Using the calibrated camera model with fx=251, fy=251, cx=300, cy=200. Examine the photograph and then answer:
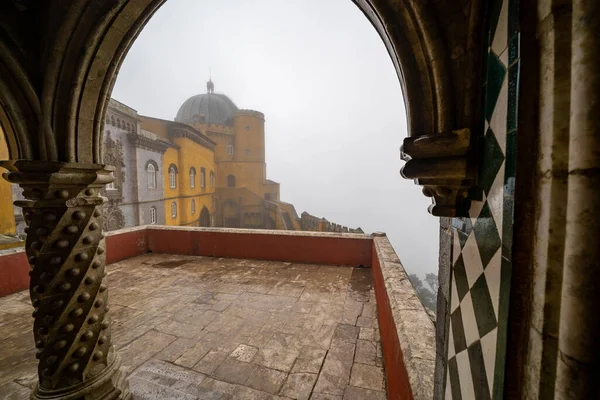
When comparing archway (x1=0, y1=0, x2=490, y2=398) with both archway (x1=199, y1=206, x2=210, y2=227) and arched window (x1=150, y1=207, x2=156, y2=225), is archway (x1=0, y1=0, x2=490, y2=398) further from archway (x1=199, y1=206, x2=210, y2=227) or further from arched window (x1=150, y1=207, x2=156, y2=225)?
archway (x1=199, y1=206, x2=210, y2=227)

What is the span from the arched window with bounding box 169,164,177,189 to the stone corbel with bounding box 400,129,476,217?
62.7 ft

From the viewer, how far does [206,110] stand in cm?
2825

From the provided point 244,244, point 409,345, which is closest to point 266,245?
point 244,244

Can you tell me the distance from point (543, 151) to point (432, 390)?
125cm

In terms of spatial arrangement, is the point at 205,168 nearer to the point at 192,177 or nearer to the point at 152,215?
the point at 192,177

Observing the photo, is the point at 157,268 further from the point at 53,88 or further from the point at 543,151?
the point at 543,151

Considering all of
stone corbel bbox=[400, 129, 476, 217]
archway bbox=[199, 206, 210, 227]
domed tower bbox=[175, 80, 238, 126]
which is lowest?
archway bbox=[199, 206, 210, 227]

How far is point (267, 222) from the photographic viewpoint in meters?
24.5

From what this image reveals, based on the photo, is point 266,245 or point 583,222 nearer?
point 583,222

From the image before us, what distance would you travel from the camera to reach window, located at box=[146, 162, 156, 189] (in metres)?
15.3

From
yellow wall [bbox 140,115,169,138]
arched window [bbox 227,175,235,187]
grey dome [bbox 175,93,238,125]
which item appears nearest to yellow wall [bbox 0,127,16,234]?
yellow wall [bbox 140,115,169,138]

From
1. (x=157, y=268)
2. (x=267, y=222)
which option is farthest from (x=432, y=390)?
(x=267, y=222)

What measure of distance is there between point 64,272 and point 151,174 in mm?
15908

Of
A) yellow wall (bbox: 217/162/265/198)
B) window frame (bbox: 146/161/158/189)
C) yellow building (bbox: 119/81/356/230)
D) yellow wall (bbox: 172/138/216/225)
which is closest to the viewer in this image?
yellow building (bbox: 119/81/356/230)
